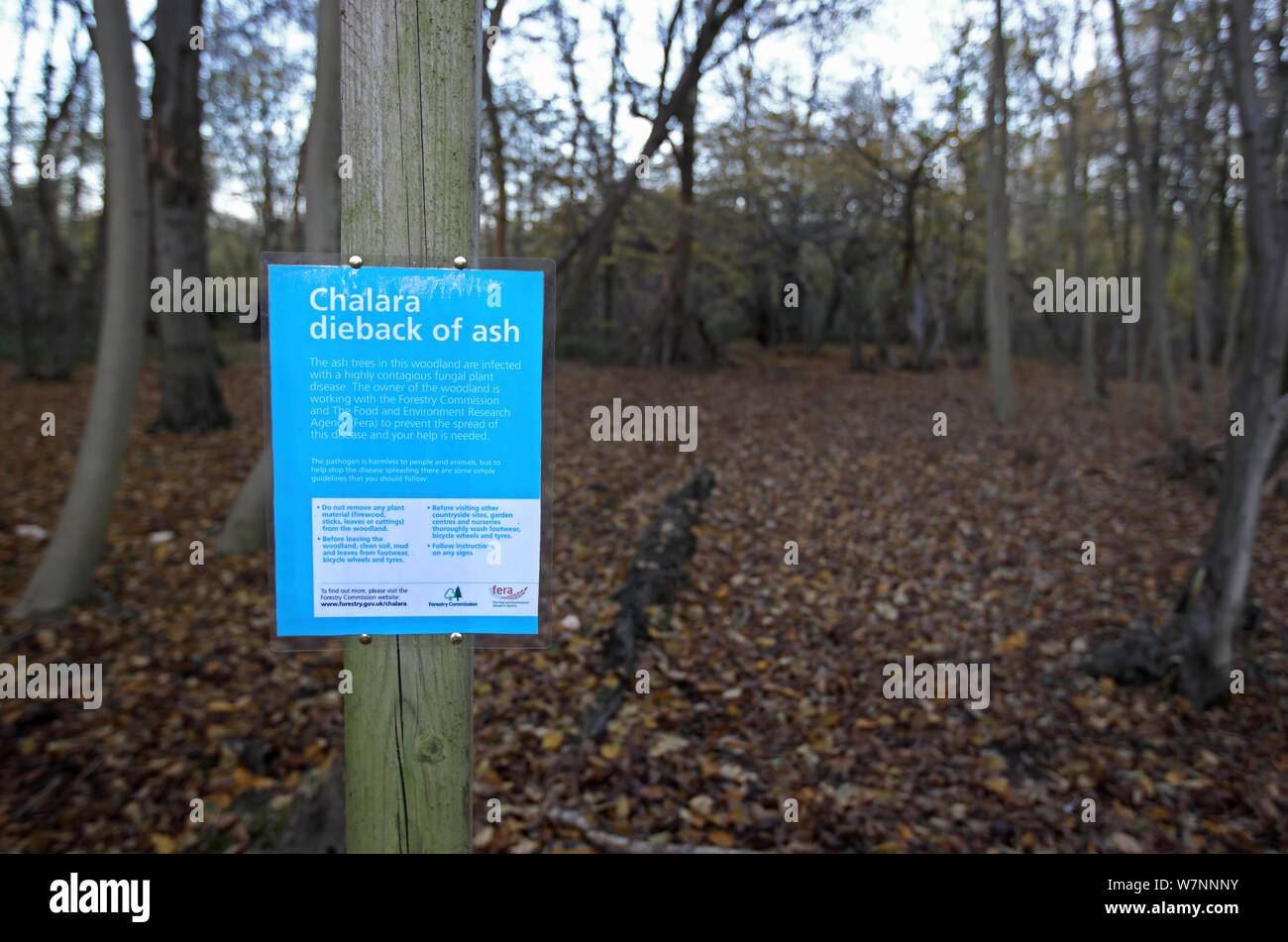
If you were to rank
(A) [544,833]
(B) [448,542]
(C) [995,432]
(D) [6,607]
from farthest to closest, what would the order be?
1. (C) [995,432]
2. (D) [6,607]
3. (A) [544,833]
4. (B) [448,542]

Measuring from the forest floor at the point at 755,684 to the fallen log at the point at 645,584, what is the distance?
138mm

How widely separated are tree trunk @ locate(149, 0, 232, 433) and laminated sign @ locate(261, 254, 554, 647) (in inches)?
423

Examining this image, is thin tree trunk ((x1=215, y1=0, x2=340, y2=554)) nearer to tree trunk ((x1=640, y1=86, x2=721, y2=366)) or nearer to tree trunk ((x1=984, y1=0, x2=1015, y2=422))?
tree trunk ((x1=640, y1=86, x2=721, y2=366))

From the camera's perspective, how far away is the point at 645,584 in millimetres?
6988

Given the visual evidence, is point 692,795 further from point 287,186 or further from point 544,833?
point 287,186

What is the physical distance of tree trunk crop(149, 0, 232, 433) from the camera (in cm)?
1062

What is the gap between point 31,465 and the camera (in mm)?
10078

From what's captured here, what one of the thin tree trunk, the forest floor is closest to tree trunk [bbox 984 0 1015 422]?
the forest floor

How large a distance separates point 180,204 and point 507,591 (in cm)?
1190

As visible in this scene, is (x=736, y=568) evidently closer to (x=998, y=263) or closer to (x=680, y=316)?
(x=998, y=263)

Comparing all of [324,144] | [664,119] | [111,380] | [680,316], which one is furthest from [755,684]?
[680,316]
